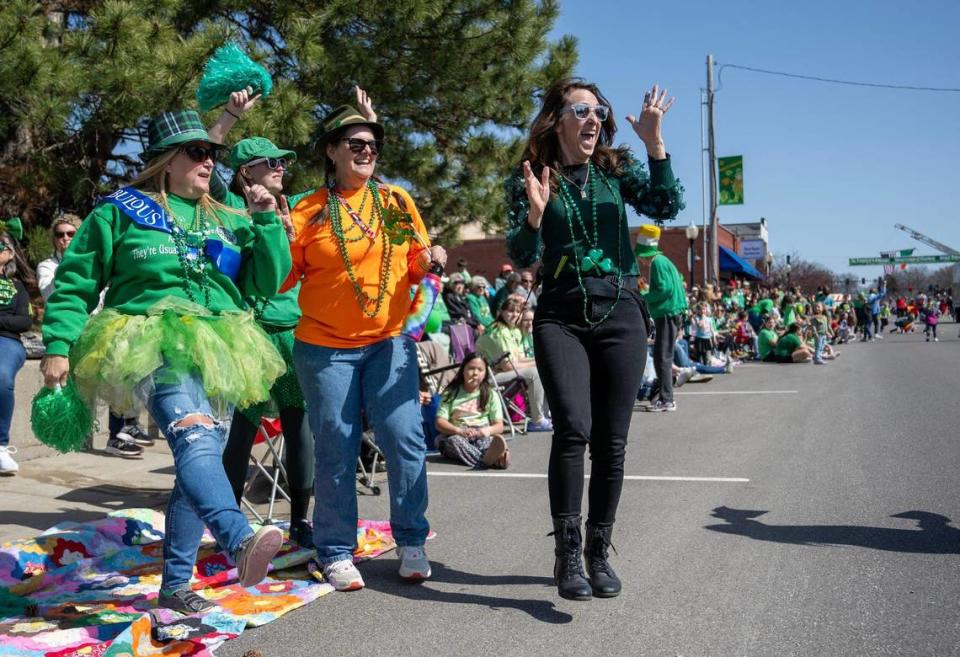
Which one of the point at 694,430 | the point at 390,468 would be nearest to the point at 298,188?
the point at 694,430

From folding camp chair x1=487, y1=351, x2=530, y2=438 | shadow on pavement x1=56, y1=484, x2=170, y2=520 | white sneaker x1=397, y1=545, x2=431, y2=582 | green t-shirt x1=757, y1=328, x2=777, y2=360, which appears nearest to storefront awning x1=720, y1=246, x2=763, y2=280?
green t-shirt x1=757, y1=328, x2=777, y2=360

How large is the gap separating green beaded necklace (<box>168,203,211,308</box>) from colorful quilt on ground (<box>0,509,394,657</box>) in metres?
1.18

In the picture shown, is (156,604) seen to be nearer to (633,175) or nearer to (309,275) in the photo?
(309,275)

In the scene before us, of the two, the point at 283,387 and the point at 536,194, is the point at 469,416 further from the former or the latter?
the point at 536,194

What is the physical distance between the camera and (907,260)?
9938 cm

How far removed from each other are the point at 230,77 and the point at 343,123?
0.51 metres

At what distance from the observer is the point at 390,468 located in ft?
12.7

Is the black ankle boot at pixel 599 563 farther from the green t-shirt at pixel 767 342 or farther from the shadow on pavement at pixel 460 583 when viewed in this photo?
the green t-shirt at pixel 767 342

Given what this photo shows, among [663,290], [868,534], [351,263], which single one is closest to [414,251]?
[351,263]

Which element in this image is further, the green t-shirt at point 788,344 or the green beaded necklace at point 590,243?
the green t-shirt at point 788,344

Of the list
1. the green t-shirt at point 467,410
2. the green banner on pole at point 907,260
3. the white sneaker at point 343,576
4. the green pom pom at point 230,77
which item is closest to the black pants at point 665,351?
the green t-shirt at point 467,410

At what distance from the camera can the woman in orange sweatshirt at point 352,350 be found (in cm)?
379

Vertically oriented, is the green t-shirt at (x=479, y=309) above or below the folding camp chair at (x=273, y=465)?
above

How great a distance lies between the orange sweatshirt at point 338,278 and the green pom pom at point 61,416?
955mm
